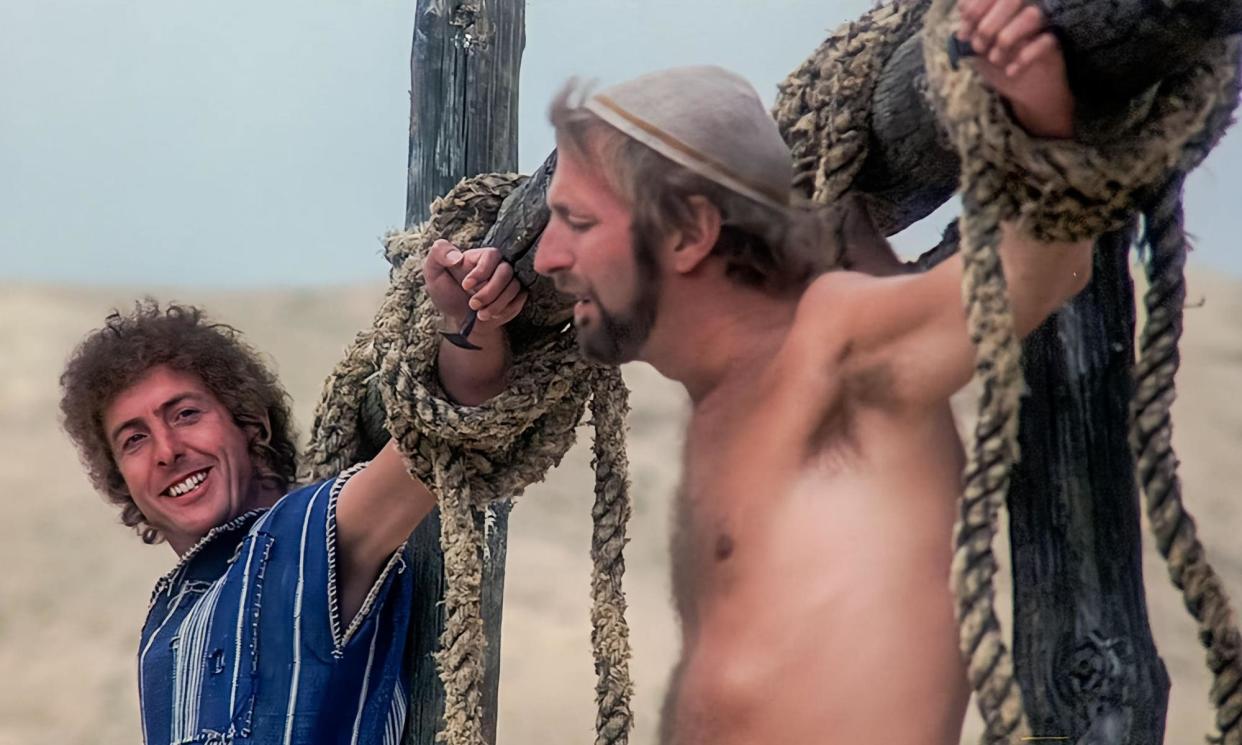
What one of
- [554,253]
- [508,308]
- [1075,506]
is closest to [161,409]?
[508,308]

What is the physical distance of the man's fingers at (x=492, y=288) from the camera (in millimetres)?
1454

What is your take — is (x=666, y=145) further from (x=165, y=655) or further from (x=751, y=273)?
(x=165, y=655)

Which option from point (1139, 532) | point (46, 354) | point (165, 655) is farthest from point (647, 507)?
point (46, 354)

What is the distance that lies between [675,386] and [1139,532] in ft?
1.45

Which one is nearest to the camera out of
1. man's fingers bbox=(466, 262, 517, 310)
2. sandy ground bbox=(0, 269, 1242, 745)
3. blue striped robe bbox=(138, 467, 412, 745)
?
man's fingers bbox=(466, 262, 517, 310)

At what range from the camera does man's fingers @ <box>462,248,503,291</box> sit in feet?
4.78

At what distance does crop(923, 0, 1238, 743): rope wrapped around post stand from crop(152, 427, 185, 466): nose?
1.52 m

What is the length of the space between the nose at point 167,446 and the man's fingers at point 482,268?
0.81 meters

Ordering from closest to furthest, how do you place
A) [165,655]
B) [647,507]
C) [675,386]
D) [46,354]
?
[675,386] < [165,655] < [647,507] < [46,354]

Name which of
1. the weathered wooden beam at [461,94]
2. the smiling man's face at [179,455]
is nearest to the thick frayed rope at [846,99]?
the weathered wooden beam at [461,94]

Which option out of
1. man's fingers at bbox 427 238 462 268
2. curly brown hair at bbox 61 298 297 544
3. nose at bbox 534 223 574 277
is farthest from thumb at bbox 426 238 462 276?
curly brown hair at bbox 61 298 297 544

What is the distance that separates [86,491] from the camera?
37.6 feet

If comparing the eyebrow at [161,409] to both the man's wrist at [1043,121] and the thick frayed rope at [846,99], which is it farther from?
the man's wrist at [1043,121]

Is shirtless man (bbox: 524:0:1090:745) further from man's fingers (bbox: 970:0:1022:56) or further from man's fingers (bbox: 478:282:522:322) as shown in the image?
man's fingers (bbox: 478:282:522:322)
